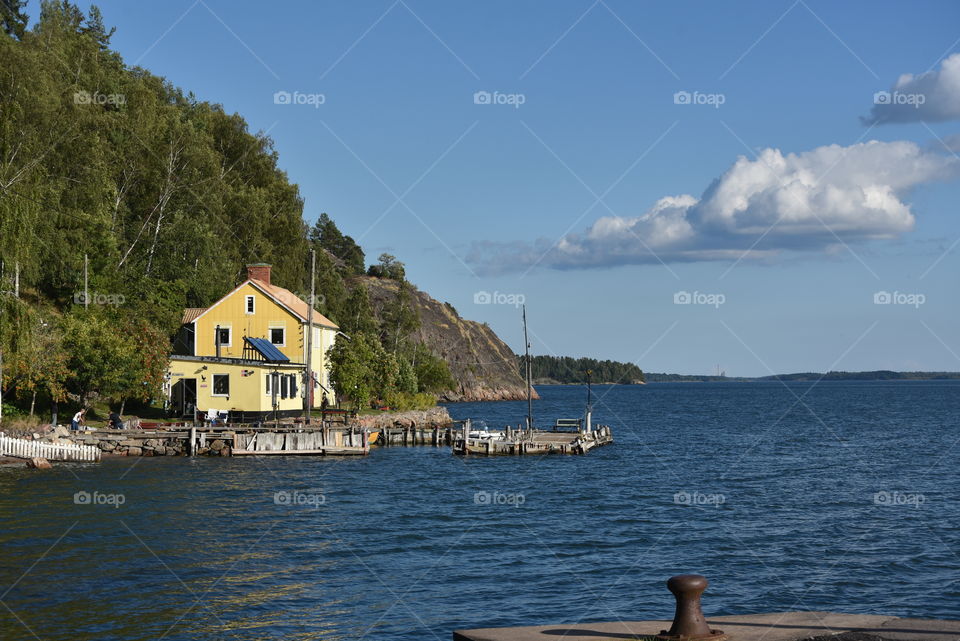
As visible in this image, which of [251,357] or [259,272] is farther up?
[259,272]

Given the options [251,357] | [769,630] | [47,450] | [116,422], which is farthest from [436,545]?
[251,357]

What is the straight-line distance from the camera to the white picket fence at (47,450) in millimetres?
46156

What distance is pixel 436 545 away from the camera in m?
31.3

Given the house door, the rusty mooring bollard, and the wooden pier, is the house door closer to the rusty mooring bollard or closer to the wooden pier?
the wooden pier

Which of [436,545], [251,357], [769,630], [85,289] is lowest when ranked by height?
[436,545]

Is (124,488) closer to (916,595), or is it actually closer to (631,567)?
(631,567)

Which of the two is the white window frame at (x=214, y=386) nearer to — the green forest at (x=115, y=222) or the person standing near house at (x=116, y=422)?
the green forest at (x=115, y=222)

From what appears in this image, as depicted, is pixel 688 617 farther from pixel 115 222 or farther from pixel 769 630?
pixel 115 222

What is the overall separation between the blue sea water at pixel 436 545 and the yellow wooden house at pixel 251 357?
8.14 metres

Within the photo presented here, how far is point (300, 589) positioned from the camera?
24.6 meters

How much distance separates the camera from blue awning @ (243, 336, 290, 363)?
62.2m

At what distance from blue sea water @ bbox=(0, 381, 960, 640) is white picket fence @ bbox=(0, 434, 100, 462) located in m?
1.04

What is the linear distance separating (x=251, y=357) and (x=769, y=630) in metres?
54.3

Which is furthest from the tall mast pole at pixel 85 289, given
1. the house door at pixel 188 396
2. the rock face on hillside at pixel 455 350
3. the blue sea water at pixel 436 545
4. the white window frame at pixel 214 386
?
the rock face on hillside at pixel 455 350
